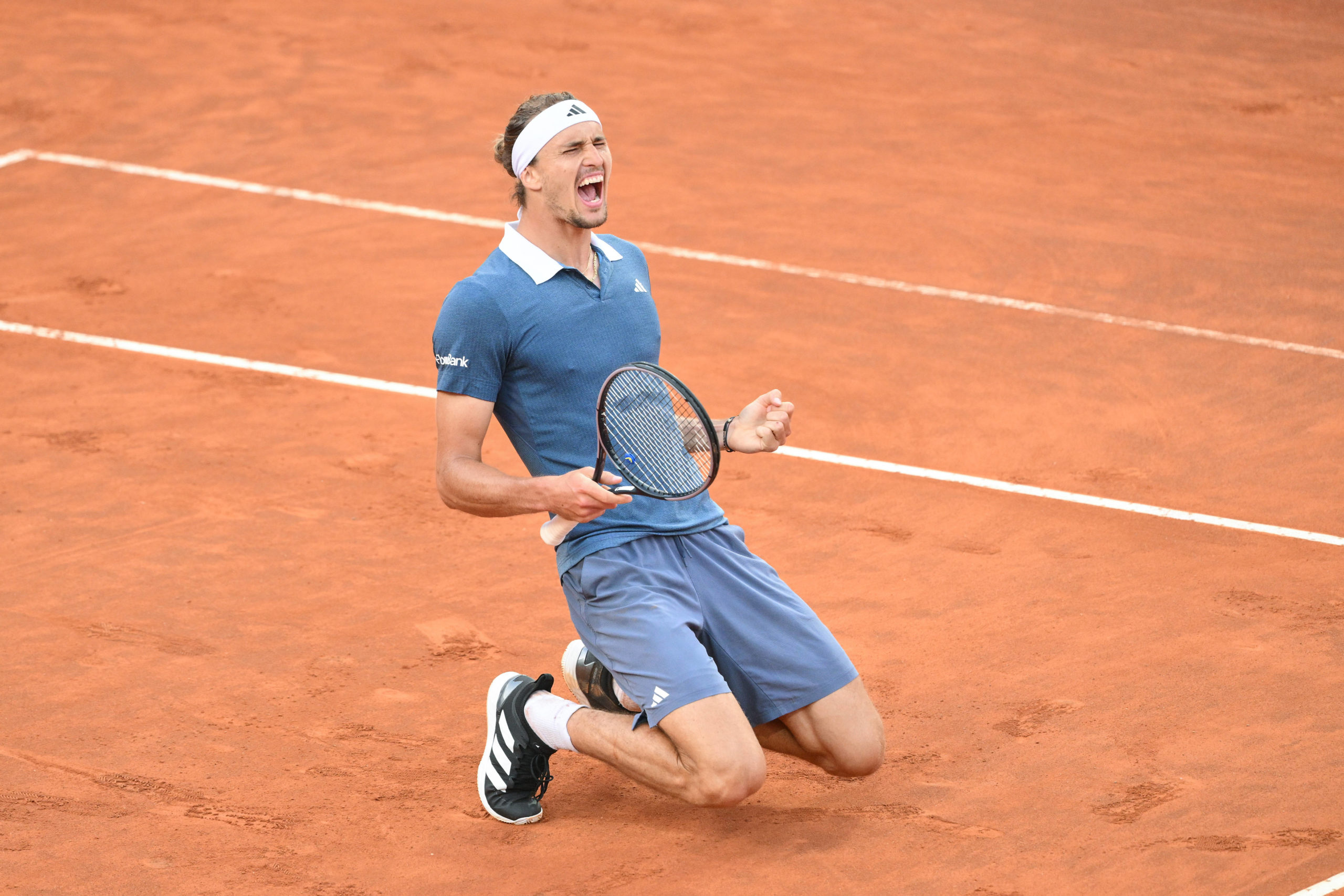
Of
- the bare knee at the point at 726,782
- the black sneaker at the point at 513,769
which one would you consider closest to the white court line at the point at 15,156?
the black sneaker at the point at 513,769

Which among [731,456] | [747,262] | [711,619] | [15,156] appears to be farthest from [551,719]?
[15,156]

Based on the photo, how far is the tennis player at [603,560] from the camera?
4793 mm

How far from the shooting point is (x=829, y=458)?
777 cm

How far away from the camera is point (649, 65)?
1402cm

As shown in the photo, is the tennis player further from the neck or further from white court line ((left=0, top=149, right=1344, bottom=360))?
white court line ((left=0, top=149, right=1344, bottom=360))

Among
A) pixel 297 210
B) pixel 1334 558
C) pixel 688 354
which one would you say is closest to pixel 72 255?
pixel 297 210

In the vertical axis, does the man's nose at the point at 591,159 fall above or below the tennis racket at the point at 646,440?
above

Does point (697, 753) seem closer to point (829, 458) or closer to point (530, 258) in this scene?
point (530, 258)

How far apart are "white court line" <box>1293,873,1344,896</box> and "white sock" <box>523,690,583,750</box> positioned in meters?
2.18

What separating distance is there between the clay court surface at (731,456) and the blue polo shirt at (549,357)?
937mm

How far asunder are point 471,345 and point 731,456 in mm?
3096

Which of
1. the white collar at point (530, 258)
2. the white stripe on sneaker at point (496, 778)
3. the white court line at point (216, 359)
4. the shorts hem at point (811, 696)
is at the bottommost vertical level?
the white stripe on sneaker at point (496, 778)

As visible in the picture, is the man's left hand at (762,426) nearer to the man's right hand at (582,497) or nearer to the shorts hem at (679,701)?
the man's right hand at (582,497)

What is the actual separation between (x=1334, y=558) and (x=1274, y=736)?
163 centimetres
